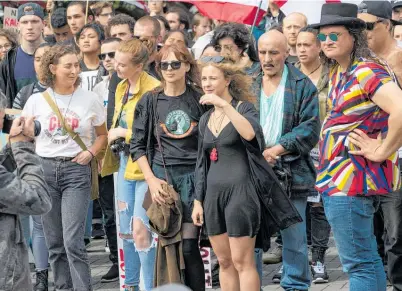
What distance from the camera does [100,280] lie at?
9.48 metres

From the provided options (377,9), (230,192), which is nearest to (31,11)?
(230,192)

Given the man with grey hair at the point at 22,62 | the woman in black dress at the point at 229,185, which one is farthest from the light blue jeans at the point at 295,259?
the man with grey hair at the point at 22,62

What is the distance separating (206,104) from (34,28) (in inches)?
152

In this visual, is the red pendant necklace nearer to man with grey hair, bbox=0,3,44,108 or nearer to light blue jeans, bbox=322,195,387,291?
light blue jeans, bbox=322,195,387,291

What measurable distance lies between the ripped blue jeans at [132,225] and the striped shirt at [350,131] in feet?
6.51

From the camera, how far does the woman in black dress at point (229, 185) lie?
7223 mm

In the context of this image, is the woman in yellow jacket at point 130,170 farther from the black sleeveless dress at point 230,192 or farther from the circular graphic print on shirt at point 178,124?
the black sleeveless dress at point 230,192

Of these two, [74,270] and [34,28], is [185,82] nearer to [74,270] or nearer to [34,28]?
[74,270]

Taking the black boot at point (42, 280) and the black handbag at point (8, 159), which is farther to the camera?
the black boot at point (42, 280)

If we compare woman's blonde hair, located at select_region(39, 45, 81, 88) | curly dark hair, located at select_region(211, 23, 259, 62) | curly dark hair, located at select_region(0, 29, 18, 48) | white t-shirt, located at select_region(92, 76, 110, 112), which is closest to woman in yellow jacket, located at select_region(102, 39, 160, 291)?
woman's blonde hair, located at select_region(39, 45, 81, 88)

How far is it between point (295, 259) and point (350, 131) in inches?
71.2

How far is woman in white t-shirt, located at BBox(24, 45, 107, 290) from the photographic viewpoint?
826 centimetres

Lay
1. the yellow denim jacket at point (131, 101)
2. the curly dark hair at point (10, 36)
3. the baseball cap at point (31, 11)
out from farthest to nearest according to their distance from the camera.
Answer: the curly dark hair at point (10, 36), the baseball cap at point (31, 11), the yellow denim jacket at point (131, 101)

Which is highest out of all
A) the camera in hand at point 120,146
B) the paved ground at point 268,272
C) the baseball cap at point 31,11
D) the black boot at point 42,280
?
the baseball cap at point 31,11
